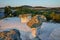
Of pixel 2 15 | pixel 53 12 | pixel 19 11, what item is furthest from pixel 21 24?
pixel 53 12

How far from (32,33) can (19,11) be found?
30cm

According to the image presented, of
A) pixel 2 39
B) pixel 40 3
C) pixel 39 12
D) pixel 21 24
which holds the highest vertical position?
pixel 40 3

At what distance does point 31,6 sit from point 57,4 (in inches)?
11.9

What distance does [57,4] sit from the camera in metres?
1.53

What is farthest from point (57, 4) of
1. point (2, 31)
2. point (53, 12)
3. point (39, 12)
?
point (2, 31)

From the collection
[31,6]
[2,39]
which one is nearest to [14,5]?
[31,6]

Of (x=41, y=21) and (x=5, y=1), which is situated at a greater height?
(x=5, y=1)

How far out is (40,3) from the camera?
155 cm

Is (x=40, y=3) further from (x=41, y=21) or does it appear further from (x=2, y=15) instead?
(x=2, y=15)

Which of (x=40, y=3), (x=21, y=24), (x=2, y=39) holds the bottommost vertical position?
(x=2, y=39)

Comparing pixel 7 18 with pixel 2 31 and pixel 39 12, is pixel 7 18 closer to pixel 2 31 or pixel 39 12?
pixel 2 31

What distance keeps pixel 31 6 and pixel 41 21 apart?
0.21 m

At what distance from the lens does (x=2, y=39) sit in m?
1.55

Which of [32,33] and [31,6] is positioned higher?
[31,6]
